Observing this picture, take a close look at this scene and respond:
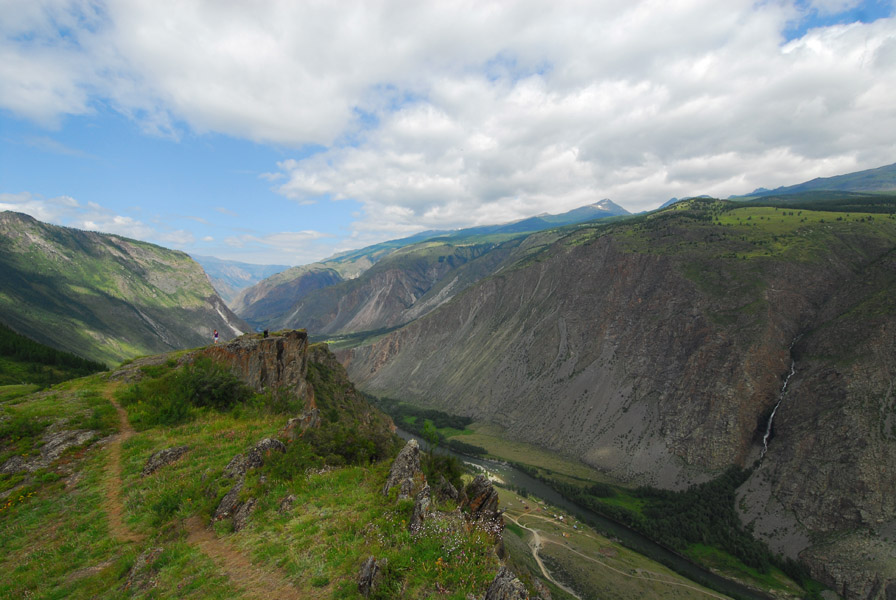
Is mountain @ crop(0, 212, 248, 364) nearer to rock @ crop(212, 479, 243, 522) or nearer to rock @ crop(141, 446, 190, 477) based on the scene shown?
rock @ crop(141, 446, 190, 477)

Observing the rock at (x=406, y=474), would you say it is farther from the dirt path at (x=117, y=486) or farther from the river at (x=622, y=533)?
the river at (x=622, y=533)

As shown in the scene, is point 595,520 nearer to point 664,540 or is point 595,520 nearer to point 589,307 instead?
point 664,540

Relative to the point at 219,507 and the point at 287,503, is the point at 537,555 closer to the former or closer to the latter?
the point at 287,503

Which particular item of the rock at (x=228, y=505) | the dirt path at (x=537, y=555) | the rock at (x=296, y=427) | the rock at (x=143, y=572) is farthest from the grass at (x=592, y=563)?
the rock at (x=143, y=572)

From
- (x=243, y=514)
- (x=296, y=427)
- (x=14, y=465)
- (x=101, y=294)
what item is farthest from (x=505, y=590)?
(x=101, y=294)

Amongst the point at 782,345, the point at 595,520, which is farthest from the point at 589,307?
the point at 595,520

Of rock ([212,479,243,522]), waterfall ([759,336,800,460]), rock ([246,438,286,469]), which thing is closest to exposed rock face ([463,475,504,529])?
rock ([246,438,286,469])
